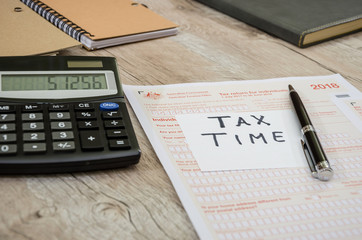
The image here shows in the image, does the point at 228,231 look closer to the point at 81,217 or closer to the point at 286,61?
the point at 81,217

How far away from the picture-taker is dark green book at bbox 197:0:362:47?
3.17 feet

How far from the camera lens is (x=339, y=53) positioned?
3.16ft

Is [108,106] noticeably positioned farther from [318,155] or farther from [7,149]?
[318,155]

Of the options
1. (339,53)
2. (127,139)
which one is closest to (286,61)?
(339,53)

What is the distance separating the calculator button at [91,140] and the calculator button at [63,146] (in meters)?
0.01

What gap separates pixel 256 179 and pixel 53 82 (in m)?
0.29

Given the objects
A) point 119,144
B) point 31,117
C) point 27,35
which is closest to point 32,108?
point 31,117

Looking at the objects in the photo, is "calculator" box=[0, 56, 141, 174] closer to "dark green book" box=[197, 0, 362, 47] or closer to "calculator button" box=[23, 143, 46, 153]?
"calculator button" box=[23, 143, 46, 153]

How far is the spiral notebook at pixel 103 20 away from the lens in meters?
0.86

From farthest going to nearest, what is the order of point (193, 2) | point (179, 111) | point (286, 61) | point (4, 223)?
point (193, 2) < point (286, 61) < point (179, 111) < point (4, 223)

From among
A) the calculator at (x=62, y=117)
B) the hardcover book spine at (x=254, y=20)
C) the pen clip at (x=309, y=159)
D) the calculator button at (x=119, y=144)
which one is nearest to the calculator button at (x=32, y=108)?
the calculator at (x=62, y=117)

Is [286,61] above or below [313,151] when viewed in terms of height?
above

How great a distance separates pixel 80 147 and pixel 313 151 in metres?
0.29

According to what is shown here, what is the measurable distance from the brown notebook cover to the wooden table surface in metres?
0.04
